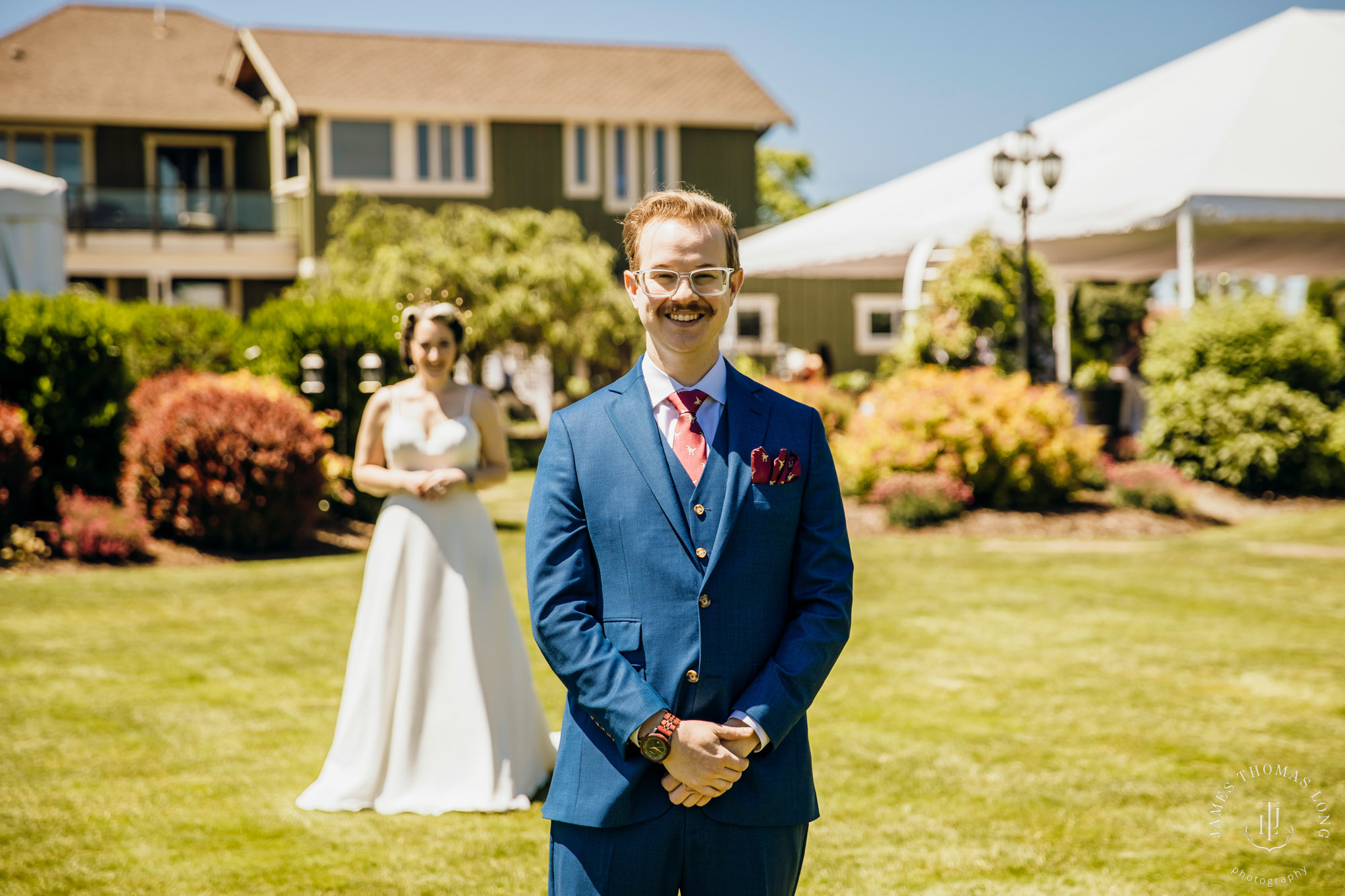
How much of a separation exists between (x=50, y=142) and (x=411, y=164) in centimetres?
987

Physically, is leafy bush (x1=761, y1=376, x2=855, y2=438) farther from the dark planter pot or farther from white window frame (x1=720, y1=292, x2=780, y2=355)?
white window frame (x1=720, y1=292, x2=780, y2=355)

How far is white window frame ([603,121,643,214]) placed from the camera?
1244 inches

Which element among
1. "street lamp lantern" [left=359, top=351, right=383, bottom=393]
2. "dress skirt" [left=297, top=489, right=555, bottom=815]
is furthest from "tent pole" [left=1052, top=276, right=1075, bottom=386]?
"dress skirt" [left=297, top=489, right=555, bottom=815]

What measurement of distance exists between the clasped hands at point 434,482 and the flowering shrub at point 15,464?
7.92 metres

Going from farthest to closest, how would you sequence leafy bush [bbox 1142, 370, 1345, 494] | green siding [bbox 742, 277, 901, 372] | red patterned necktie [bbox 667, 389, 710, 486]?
1. green siding [bbox 742, 277, 901, 372]
2. leafy bush [bbox 1142, 370, 1345, 494]
3. red patterned necktie [bbox 667, 389, 710, 486]

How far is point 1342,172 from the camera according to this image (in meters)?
16.5

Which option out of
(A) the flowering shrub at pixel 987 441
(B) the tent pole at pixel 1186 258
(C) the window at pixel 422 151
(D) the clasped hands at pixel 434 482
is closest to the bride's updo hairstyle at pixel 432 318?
(D) the clasped hands at pixel 434 482

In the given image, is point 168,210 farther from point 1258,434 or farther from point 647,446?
point 647,446

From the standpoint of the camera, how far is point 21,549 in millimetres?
12102

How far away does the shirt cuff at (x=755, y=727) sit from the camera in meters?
2.73

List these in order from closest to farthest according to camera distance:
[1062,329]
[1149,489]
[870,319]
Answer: [1149,489], [1062,329], [870,319]

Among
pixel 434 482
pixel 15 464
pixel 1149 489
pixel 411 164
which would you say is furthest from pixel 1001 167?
pixel 411 164

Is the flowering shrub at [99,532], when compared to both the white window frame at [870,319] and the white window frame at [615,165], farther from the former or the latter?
the white window frame at [870,319]

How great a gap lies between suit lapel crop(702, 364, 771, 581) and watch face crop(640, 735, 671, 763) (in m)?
0.37
